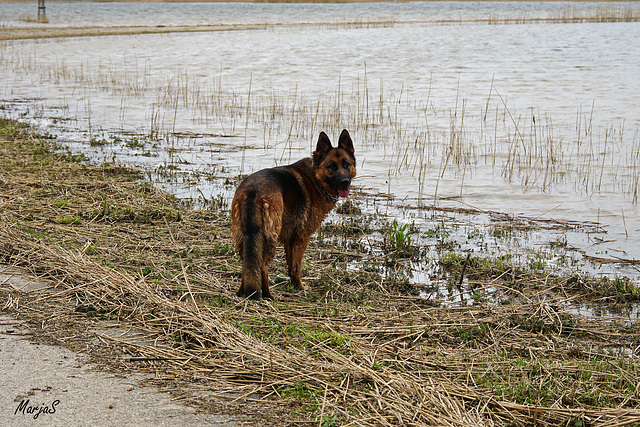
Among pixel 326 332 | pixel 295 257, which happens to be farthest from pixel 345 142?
pixel 326 332

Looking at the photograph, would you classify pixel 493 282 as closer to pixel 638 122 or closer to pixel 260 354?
pixel 260 354

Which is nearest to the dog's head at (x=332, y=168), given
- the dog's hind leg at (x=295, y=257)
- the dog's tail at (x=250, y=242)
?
the dog's hind leg at (x=295, y=257)

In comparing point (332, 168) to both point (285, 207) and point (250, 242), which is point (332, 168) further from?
point (250, 242)

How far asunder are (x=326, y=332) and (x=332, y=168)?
179cm

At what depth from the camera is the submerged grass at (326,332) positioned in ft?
11.0

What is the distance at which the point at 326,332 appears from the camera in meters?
4.24

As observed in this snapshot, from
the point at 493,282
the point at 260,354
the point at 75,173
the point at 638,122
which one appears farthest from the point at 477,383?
the point at 638,122

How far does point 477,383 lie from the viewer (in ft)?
11.8

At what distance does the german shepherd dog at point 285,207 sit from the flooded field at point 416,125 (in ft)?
4.04

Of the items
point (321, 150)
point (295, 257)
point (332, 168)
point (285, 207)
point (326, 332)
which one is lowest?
point (326, 332)

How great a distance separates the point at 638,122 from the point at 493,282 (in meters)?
9.26

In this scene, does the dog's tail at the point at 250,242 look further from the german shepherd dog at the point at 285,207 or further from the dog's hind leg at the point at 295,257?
the dog's hind leg at the point at 295,257

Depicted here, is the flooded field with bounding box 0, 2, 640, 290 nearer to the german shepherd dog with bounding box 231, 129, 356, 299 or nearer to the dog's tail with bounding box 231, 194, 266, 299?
the german shepherd dog with bounding box 231, 129, 356, 299

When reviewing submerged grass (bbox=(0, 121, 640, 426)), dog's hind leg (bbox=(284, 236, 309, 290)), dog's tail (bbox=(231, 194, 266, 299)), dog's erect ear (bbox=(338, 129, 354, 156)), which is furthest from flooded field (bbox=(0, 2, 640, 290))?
dog's tail (bbox=(231, 194, 266, 299))
